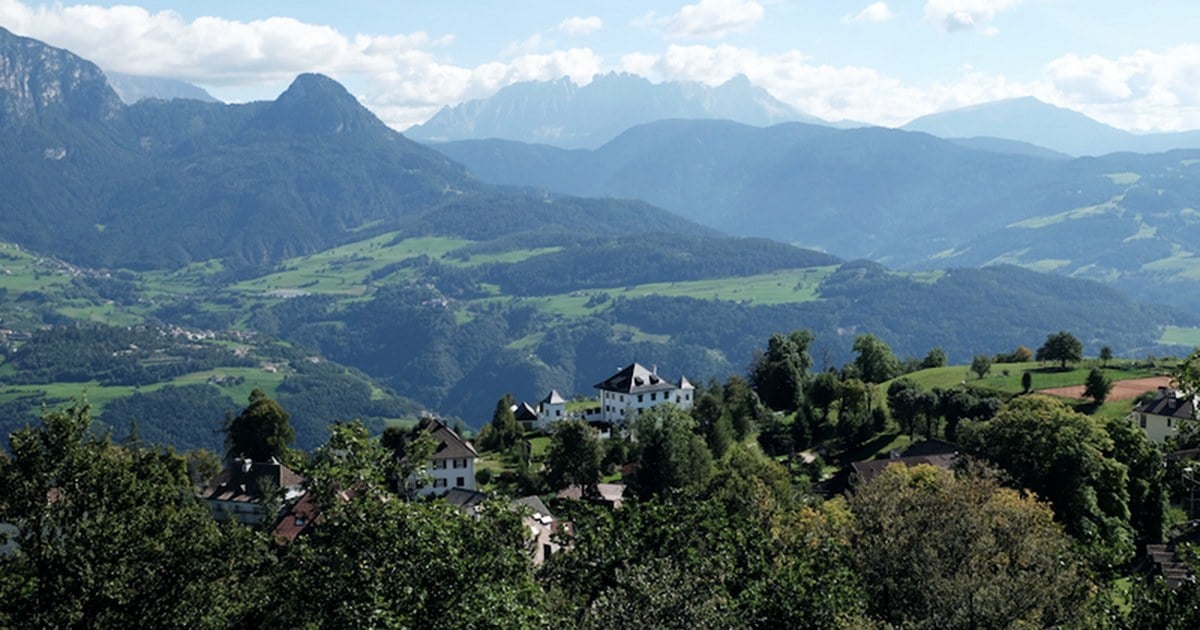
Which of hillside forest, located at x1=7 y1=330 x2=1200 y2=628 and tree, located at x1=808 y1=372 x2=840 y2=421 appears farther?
tree, located at x1=808 y1=372 x2=840 y2=421

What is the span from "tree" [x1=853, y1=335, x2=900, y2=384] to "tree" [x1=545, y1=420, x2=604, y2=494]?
36.9 metres

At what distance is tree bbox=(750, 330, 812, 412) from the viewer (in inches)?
3703

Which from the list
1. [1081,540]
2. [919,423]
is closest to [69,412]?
[1081,540]

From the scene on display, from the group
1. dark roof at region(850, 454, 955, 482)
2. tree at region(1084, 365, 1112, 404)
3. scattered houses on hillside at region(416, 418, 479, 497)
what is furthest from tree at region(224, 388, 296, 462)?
tree at region(1084, 365, 1112, 404)

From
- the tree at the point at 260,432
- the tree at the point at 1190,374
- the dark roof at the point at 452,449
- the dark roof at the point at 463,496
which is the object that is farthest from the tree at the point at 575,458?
the tree at the point at 1190,374

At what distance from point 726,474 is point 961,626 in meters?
27.4

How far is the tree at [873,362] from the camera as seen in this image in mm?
98250

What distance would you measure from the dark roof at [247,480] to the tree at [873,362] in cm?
5235

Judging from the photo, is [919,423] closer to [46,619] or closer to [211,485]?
[211,485]

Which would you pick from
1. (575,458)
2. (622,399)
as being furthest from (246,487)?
(622,399)

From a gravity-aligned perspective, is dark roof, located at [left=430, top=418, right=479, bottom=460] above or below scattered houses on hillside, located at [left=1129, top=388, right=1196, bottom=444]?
below

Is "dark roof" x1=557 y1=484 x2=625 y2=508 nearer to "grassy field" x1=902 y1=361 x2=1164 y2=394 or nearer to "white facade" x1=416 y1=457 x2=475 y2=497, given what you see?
"white facade" x1=416 y1=457 x2=475 y2=497

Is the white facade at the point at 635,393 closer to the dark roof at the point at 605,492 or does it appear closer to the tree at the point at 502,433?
the tree at the point at 502,433

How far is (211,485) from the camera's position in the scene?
74.9m
